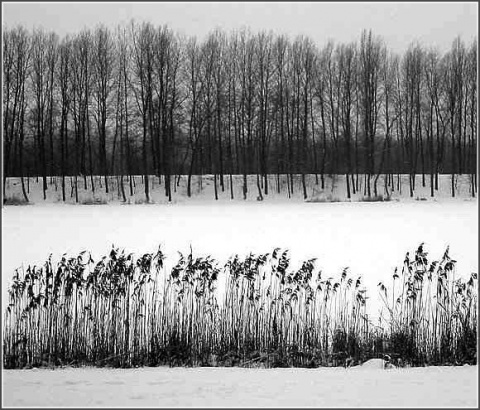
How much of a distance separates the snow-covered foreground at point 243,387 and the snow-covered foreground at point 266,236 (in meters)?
4.01

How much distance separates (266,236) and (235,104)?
27033 millimetres

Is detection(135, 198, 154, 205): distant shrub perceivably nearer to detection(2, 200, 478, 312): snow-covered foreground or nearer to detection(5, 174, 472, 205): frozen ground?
detection(5, 174, 472, 205): frozen ground

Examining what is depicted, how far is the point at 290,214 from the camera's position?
84.2ft

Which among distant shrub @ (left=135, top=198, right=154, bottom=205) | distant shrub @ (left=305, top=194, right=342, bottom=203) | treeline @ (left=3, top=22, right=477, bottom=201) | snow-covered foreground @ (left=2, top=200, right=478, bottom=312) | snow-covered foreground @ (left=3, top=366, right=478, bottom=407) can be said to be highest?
treeline @ (left=3, top=22, right=477, bottom=201)

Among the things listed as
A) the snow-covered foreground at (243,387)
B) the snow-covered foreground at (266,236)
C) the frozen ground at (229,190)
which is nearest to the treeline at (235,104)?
the frozen ground at (229,190)

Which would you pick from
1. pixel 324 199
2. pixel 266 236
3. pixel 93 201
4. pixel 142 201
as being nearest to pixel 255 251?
pixel 266 236

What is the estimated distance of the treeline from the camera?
40.9 meters

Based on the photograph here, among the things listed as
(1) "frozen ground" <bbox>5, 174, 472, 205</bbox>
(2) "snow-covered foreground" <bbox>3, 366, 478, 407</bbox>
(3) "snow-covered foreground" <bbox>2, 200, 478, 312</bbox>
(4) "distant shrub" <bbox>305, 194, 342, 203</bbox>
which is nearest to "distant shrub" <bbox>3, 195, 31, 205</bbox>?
(1) "frozen ground" <bbox>5, 174, 472, 205</bbox>

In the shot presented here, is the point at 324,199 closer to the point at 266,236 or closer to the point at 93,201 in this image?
the point at 93,201

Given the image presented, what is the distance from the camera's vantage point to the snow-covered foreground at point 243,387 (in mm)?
5250

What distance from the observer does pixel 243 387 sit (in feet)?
18.8

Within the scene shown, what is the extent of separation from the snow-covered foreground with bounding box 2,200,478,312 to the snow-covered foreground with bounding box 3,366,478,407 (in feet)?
13.2

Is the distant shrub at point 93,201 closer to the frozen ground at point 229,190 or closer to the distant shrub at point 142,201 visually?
the frozen ground at point 229,190

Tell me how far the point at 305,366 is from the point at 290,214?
18.8m
